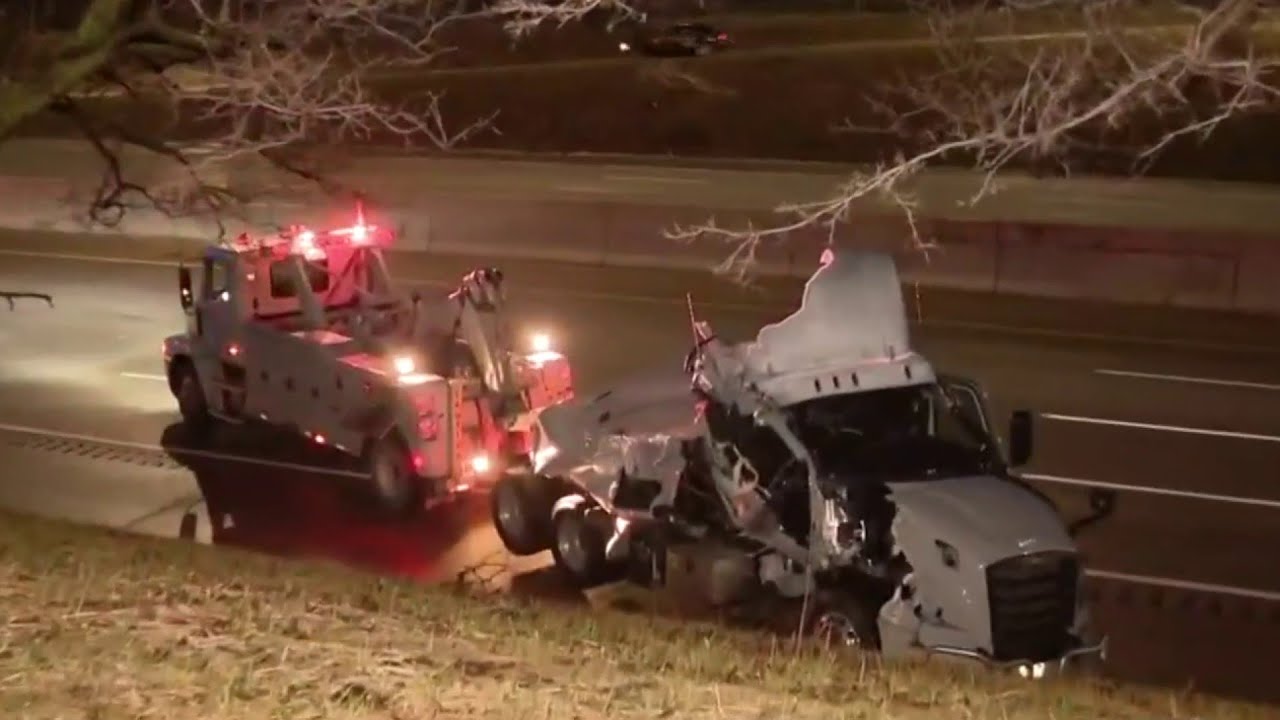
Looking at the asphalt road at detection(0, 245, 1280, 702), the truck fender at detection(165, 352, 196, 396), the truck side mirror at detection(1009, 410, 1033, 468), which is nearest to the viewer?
the truck side mirror at detection(1009, 410, 1033, 468)

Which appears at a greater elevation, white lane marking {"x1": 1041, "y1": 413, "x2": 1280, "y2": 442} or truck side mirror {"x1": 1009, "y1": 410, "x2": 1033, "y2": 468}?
white lane marking {"x1": 1041, "y1": 413, "x2": 1280, "y2": 442}

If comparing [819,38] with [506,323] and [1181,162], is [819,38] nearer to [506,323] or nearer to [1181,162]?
[1181,162]

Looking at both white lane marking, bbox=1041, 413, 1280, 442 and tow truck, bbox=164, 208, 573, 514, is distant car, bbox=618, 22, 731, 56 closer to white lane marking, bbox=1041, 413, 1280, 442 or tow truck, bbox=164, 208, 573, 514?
tow truck, bbox=164, 208, 573, 514

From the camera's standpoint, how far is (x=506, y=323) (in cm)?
1498

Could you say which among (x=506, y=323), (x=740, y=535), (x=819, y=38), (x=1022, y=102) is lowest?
(x=740, y=535)

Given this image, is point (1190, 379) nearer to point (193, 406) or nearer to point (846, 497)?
point (846, 497)

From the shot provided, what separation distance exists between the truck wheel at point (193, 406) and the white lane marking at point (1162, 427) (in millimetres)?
8647

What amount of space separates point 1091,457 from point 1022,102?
758 centimetres

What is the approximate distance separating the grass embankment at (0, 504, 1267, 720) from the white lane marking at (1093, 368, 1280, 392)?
11.7 metres

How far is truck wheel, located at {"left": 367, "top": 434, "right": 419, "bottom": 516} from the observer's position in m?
14.9

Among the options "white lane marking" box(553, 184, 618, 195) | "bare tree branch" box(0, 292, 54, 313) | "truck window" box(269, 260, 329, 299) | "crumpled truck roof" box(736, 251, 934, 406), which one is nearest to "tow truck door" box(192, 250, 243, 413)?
"truck window" box(269, 260, 329, 299)

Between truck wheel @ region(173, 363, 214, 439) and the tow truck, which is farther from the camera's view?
truck wheel @ region(173, 363, 214, 439)

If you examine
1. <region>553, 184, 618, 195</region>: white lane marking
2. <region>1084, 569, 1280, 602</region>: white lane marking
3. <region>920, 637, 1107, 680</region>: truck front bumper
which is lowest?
<region>920, 637, 1107, 680</region>: truck front bumper

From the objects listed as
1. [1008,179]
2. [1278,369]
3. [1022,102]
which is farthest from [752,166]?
[1022,102]
